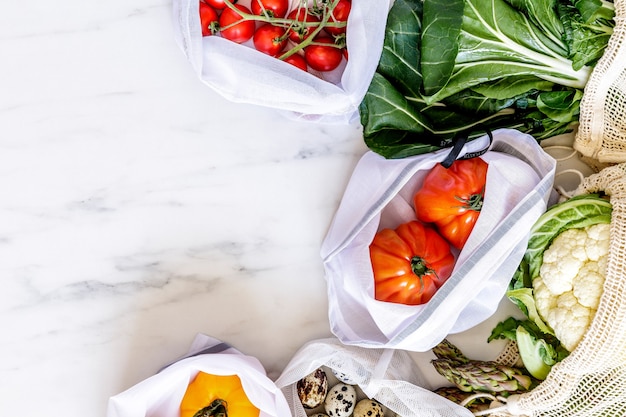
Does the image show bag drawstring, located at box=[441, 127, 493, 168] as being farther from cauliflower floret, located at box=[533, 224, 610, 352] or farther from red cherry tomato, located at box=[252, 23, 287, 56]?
red cherry tomato, located at box=[252, 23, 287, 56]

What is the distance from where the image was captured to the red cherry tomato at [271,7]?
3.07 ft

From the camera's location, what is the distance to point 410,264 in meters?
0.90

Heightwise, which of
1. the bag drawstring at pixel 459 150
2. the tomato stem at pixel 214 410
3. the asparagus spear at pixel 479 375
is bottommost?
the asparagus spear at pixel 479 375

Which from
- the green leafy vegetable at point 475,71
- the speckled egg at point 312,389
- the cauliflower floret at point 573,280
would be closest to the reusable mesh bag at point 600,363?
the cauliflower floret at point 573,280

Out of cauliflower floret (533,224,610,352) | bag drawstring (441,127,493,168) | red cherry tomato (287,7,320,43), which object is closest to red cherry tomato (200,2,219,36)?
red cherry tomato (287,7,320,43)

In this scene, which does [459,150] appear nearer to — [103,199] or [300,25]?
[300,25]

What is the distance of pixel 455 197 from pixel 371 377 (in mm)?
320

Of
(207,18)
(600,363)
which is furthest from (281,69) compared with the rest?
(600,363)

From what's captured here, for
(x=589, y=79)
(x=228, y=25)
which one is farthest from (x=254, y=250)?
(x=589, y=79)

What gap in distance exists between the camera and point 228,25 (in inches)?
36.8

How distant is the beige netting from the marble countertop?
1.68ft

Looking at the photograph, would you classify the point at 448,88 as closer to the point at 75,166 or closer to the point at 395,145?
the point at 395,145

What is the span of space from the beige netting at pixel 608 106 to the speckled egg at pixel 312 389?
0.58m

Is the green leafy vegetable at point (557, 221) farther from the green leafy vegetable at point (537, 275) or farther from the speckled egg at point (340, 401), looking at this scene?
the speckled egg at point (340, 401)
